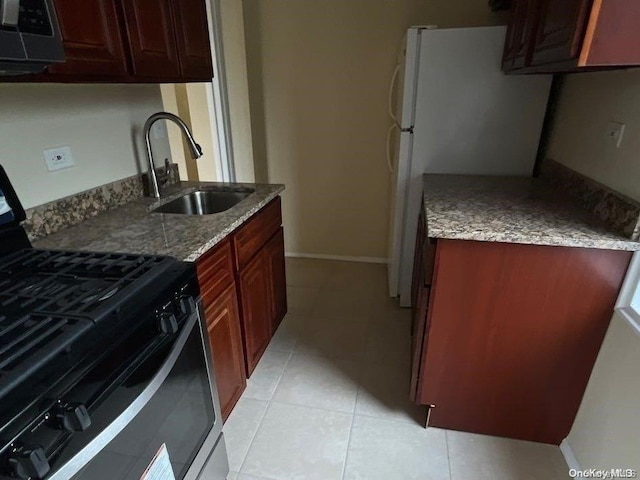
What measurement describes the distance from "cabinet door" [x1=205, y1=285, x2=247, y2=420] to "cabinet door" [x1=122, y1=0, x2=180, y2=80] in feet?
3.13

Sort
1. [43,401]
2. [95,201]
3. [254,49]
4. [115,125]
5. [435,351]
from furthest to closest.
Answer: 1. [254,49]
2. [115,125]
3. [95,201]
4. [435,351]
5. [43,401]

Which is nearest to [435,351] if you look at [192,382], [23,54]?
[192,382]

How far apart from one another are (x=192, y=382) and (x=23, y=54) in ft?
3.20

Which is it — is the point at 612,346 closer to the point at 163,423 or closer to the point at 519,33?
the point at 519,33

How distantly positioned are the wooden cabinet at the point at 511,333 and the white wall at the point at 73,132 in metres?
1.52

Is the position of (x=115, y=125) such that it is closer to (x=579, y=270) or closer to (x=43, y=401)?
(x=43, y=401)

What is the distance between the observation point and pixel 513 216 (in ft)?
4.96

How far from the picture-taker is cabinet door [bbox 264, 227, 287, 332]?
212 cm

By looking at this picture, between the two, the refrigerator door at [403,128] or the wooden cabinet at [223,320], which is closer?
the wooden cabinet at [223,320]

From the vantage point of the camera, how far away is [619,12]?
0.99 m

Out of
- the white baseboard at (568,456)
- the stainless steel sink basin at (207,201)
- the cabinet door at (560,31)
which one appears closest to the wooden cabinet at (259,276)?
the stainless steel sink basin at (207,201)

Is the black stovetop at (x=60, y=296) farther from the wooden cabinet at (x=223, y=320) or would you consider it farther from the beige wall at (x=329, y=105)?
the beige wall at (x=329, y=105)

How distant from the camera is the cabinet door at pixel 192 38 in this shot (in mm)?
1723

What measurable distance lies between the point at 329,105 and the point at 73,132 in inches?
72.6
